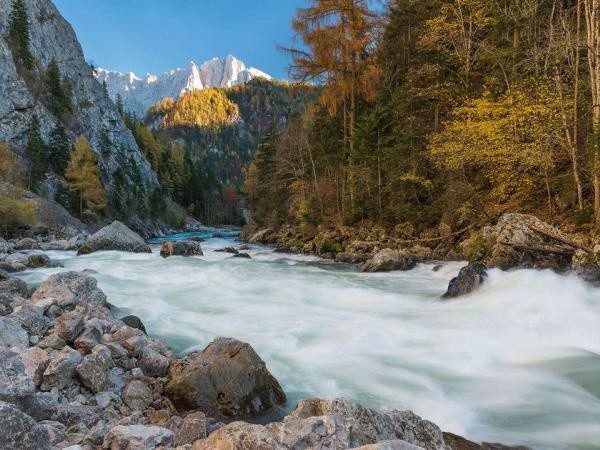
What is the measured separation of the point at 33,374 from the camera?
4605 mm

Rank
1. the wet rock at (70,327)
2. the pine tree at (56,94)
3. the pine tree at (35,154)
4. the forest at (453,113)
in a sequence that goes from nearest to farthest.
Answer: the wet rock at (70,327) < the forest at (453,113) < the pine tree at (35,154) < the pine tree at (56,94)

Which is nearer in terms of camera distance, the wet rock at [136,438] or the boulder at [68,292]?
the wet rock at [136,438]

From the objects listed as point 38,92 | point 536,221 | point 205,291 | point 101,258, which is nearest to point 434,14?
point 536,221

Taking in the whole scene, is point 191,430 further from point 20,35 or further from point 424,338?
point 20,35

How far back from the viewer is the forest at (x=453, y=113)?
44.1 feet

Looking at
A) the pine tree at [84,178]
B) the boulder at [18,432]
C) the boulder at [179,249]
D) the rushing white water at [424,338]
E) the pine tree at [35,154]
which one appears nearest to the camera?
the boulder at [18,432]

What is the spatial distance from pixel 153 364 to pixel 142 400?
33.6 inches

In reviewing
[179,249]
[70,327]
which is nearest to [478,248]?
[70,327]

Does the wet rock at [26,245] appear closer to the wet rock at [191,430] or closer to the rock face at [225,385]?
the rock face at [225,385]

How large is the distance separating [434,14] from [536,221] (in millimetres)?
14330

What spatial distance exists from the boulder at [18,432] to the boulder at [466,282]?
31.8 feet

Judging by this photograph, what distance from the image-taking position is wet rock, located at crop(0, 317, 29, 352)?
5.27m

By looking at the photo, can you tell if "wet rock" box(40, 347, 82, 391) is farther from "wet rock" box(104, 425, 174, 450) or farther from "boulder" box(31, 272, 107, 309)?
"boulder" box(31, 272, 107, 309)

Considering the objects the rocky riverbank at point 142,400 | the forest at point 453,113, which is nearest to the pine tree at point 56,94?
the forest at point 453,113
